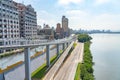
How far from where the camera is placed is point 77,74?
3055 cm

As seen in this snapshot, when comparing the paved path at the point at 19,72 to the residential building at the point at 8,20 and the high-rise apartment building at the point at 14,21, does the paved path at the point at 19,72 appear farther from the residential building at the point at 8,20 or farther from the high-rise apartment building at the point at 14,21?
the residential building at the point at 8,20

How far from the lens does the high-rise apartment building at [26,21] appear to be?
57469 mm

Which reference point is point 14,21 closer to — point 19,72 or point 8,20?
point 8,20

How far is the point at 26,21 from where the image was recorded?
5984 cm

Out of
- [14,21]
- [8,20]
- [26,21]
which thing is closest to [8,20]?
[8,20]

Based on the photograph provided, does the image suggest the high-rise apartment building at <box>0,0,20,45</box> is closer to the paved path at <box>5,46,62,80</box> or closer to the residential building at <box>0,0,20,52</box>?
the residential building at <box>0,0,20,52</box>

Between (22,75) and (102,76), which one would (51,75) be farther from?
(102,76)

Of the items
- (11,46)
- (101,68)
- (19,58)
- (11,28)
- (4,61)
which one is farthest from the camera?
(11,28)

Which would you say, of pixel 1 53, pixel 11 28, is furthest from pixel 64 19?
pixel 1 53

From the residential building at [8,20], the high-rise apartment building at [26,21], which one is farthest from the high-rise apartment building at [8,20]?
the high-rise apartment building at [26,21]

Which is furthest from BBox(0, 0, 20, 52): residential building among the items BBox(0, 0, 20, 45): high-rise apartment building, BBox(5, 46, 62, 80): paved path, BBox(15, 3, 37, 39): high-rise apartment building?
BBox(5, 46, 62, 80): paved path

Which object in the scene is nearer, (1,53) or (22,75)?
(22,75)

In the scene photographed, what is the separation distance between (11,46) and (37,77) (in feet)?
27.8

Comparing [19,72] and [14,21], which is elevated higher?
[14,21]
